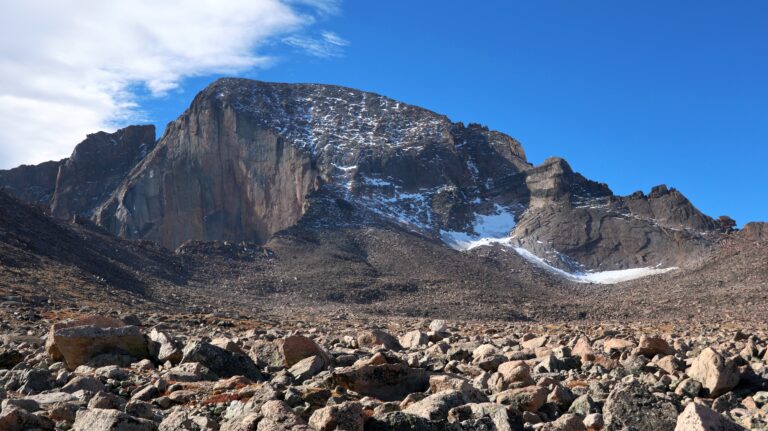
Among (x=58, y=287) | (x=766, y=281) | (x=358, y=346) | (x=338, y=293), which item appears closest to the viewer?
(x=358, y=346)

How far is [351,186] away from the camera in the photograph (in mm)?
103312

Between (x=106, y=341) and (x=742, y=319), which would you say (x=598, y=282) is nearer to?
(x=742, y=319)

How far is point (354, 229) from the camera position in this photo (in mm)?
90062

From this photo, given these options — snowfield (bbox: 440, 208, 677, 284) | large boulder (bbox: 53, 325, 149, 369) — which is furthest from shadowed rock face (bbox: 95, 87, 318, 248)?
large boulder (bbox: 53, 325, 149, 369)

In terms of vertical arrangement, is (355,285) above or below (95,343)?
above

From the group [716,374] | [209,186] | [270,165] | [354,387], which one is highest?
[270,165]

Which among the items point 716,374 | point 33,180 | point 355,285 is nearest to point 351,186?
point 355,285

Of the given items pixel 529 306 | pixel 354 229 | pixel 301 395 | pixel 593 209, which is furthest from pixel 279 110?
pixel 301 395

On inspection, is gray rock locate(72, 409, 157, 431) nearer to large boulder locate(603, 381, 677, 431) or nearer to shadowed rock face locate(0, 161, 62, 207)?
large boulder locate(603, 381, 677, 431)

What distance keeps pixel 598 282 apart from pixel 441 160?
3388cm

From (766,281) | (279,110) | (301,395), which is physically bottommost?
(301,395)

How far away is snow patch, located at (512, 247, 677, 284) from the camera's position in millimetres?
87562

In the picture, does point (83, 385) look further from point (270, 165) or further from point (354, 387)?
point (270, 165)

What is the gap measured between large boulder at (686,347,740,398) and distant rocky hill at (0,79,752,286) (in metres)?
78.8
